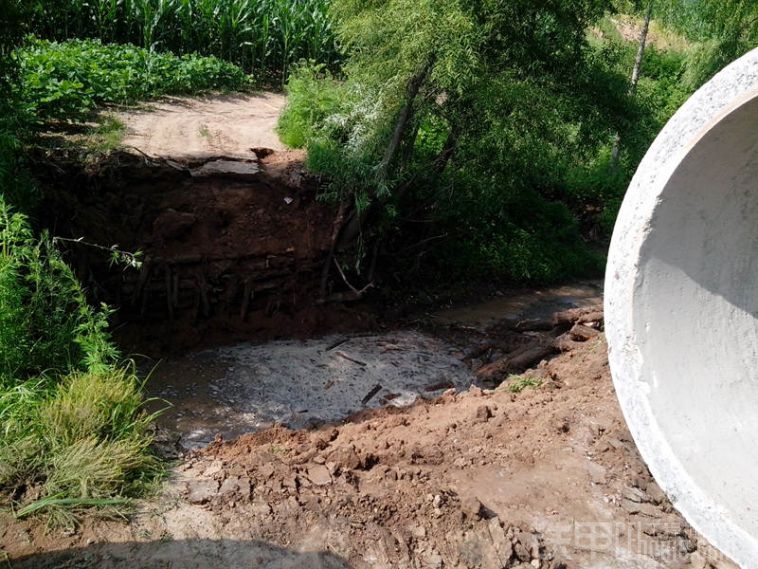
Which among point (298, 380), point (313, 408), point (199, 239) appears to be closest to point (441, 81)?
point (199, 239)

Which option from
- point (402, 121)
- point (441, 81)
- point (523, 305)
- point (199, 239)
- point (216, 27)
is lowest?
point (523, 305)

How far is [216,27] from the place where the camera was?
13.3 meters

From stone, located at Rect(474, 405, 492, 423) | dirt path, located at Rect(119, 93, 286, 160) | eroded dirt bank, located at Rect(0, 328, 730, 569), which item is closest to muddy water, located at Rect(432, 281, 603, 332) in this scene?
dirt path, located at Rect(119, 93, 286, 160)

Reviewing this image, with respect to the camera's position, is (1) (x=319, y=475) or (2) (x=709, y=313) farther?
(1) (x=319, y=475)

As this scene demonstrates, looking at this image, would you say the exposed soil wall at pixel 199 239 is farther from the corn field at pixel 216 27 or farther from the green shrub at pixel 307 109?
the corn field at pixel 216 27

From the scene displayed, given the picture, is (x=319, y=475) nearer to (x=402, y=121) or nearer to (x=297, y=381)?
(x=297, y=381)

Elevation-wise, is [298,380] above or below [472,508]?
below

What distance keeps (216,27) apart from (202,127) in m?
4.76

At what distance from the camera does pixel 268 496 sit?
3961mm

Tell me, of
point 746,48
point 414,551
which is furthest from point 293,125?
point 746,48

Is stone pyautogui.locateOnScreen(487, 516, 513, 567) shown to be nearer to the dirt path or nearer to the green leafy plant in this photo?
the green leafy plant

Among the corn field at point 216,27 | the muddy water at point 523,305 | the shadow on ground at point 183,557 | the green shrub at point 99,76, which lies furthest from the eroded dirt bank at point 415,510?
the corn field at point 216,27

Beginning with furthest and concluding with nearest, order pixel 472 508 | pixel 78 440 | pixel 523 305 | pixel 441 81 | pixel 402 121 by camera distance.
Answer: pixel 523 305 < pixel 402 121 < pixel 441 81 < pixel 78 440 < pixel 472 508

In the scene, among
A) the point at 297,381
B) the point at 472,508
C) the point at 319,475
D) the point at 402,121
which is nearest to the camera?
the point at 472,508
